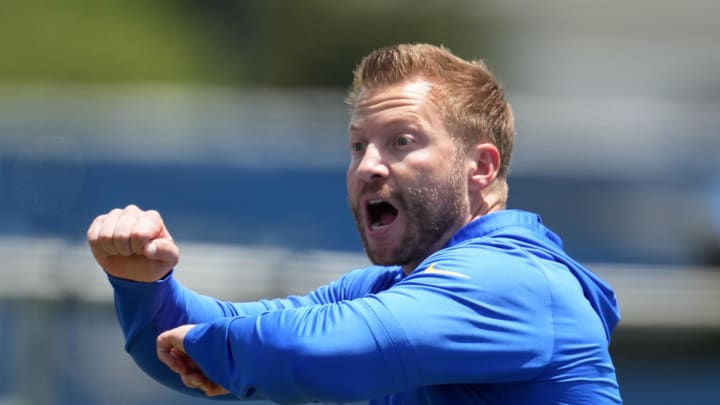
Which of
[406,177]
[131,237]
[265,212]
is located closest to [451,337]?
[406,177]

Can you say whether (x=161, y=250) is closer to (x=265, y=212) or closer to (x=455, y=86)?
(x=455, y=86)

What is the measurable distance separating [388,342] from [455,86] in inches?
35.0

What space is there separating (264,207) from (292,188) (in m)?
0.20

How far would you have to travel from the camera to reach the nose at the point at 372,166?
2.82 m

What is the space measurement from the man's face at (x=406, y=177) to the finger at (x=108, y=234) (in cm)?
64

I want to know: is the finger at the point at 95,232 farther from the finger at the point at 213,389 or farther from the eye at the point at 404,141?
the eye at the point at 404,141

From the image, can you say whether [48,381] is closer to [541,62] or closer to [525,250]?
[525,250]

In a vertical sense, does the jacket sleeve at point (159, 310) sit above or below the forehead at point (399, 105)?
below

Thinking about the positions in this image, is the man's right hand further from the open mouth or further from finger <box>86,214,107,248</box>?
the open mouth

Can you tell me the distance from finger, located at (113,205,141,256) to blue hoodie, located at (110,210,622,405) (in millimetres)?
231

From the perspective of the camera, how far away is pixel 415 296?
7.88ft

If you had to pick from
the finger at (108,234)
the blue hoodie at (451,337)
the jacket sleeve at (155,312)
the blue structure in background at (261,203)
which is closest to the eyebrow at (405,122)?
→ the blue hoodie at (451,337)

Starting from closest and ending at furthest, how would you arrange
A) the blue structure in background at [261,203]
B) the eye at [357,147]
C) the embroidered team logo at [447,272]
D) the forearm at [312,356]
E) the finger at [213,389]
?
the forearm at [312,356] → the embroidered team logo at [447,272] → the finger at [213,389] → the eye at [357,147] → the blue structure in background at [261,203]

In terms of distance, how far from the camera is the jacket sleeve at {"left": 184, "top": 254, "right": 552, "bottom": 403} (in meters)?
2.30
